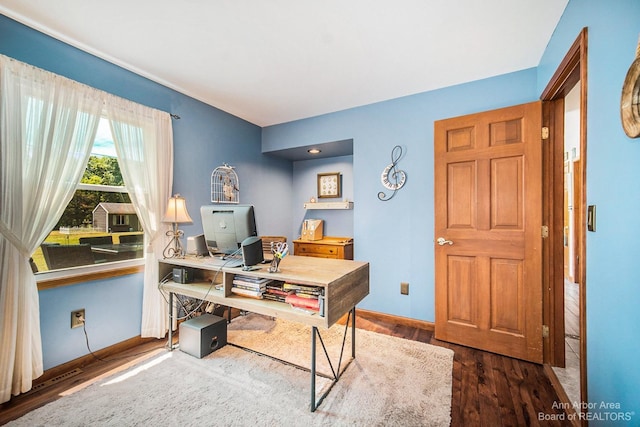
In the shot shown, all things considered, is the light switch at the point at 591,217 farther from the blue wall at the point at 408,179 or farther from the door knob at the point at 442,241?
the blue wall at the point at 408,179

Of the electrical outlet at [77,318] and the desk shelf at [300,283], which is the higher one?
the desk shelf at [300,283]

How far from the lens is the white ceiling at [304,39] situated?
5.41 feet

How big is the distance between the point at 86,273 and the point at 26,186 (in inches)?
30.0

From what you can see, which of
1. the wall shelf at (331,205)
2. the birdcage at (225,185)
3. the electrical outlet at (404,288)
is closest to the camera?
the electrical outlet at (404,288)

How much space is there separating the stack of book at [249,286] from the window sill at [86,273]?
1.18 m

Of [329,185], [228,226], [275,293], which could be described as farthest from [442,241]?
[329,185]

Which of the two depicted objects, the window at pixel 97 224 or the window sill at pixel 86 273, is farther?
the window at pixel 97 224

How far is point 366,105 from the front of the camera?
3.12 m

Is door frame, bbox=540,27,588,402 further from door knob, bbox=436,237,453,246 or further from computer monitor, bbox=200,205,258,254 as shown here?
computer monitor, bbox=200,205,258,254

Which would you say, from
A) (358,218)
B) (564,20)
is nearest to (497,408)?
(358,218)

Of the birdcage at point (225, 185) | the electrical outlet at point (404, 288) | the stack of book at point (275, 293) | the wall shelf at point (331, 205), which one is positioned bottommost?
the electrical outlet at point (404, 288)

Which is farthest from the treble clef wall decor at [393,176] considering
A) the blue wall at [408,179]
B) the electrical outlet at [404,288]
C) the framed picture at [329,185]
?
the framed picture at [329,185]

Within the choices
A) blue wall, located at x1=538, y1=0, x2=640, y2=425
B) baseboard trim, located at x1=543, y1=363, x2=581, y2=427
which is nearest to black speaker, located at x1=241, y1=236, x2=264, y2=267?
blue wall, located at x1=538, y1=0, x2=640, y2=425

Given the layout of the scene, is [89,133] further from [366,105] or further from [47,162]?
[366,105]
